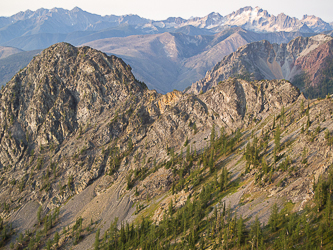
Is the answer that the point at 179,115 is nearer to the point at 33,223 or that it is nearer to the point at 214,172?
the point at 214,172

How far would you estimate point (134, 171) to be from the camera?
164250 millimetres

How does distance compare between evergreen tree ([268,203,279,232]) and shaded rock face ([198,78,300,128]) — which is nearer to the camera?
evergreen tree ([268,203,279,232])

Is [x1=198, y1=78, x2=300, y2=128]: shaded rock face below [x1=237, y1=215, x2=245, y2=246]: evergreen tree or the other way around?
the other way around

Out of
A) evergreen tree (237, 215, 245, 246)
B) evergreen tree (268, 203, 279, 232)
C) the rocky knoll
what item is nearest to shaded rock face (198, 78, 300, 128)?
the rocky knoll

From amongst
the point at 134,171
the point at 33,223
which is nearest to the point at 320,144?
the point at 134,171

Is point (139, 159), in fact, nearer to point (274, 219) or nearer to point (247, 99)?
point (247, 99)

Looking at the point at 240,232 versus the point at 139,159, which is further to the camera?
the point at 139,159

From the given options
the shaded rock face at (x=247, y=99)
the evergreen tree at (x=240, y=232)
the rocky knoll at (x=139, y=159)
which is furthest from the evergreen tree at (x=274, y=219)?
the shaded rock face at (x=247, y=99)

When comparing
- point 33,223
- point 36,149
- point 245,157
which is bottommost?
point 33,223

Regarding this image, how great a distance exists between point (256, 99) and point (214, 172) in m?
63.6

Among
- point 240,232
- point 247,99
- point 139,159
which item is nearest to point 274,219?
point 240,232

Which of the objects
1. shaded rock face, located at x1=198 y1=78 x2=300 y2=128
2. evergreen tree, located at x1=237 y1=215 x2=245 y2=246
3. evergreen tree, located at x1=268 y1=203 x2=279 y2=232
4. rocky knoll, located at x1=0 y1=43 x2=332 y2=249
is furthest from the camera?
shaded rock face, located at x1=198 y1=78 x2=300 y2=128

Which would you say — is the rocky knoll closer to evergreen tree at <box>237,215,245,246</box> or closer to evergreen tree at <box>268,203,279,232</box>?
evergreen tree at <box>268,203,279,232</box>

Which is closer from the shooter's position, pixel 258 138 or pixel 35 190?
pixel 258 138
